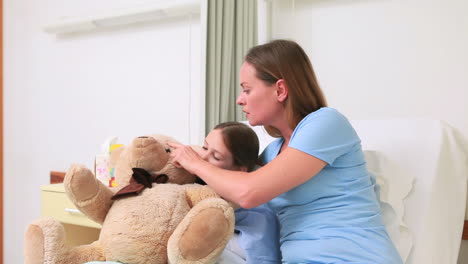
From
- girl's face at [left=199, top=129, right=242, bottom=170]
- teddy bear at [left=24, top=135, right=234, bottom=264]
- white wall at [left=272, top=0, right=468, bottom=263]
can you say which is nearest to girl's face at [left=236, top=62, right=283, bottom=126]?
girl's face at [left=199, top=129, right=242, bottom=170]

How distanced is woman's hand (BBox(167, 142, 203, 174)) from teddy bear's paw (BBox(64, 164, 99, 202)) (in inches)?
8.3

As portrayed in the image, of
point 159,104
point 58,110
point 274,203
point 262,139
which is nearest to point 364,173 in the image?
point 274,203

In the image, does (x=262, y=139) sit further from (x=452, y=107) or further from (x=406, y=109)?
(x=452, y=107)

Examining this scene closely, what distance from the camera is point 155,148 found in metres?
1.10

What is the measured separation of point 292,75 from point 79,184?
23.6 inches

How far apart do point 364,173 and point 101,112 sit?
71.5 inches

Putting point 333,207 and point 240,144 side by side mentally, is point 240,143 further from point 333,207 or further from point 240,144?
point 333,207

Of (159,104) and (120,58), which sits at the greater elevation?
→ (120,58)

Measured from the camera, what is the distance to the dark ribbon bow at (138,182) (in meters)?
1.05

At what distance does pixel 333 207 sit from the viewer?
1.07 meters

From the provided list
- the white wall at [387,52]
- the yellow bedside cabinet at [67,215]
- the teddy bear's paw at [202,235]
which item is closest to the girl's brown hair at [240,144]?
the teddy bear's paw at [202,235]

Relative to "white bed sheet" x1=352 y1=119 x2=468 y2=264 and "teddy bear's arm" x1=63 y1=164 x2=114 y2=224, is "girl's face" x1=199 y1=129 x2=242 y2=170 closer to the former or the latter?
"teddy bear's arm" x1=63 y1=164 x2=114 y2=224

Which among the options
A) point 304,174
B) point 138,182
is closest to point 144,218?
point 138,182

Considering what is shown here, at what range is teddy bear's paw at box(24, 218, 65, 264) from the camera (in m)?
0.96
